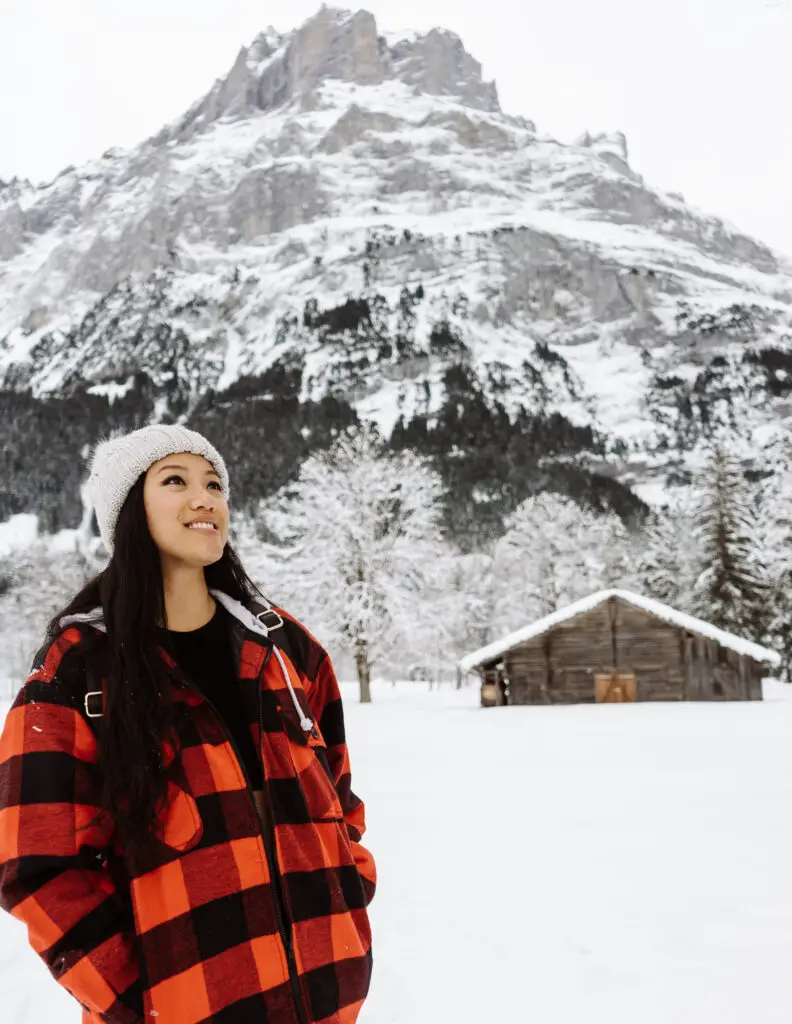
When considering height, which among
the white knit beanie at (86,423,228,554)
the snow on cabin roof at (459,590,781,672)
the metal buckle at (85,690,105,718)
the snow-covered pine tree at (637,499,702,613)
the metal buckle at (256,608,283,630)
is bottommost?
the snow on cabin roof at (459,590,781,672)

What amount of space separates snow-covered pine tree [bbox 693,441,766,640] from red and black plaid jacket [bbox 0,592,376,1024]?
37.7 meters

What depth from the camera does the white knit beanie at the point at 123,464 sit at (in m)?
2.36

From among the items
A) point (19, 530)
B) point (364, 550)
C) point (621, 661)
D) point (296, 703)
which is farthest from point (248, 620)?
point (19, 530)

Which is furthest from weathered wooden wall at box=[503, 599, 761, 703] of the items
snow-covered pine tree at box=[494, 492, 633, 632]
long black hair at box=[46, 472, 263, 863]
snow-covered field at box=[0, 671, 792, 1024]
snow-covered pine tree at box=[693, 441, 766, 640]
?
long black hair at box=[46, 472, 263, 863]

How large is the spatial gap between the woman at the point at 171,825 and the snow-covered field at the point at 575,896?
96.0 inches

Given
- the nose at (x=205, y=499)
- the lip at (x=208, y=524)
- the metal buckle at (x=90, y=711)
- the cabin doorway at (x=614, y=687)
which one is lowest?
the cabin doorway at (x=614, y=687)

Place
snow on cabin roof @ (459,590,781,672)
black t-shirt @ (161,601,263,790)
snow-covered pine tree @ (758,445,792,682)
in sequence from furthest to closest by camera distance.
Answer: snow-covered pine tree @ (758,445,792,682)
snow on cabin roof @ (459,590,781,672)
black t-shirt @ (161,601,263,790)

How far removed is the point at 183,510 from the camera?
232 cm

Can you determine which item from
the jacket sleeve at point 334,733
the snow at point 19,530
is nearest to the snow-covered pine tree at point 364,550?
the jacket sleeve at point 334,733

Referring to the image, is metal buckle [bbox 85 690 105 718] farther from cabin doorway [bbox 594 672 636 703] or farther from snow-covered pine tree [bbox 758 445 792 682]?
snow-covered pine tree [bbox 758 445 792 682]

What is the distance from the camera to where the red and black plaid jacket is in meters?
1.78

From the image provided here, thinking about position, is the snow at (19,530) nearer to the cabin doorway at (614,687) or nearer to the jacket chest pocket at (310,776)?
the cabin doorway at (614,687)

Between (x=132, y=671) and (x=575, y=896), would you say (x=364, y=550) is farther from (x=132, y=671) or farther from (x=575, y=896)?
(x=132, y=671)

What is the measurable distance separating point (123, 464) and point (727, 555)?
3847 centimetres
